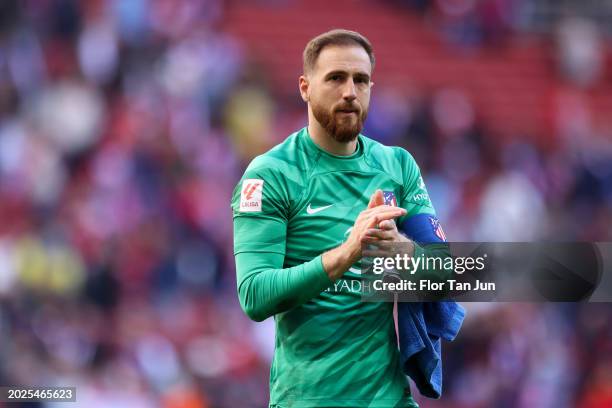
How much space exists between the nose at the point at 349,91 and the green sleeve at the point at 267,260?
1.06ft

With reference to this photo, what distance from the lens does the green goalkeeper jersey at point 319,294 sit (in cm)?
367

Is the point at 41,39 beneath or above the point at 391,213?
above

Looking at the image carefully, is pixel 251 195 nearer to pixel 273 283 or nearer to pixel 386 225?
pixel 273 283

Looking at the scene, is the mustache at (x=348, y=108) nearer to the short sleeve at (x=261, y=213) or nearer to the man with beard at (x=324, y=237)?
the man with beard at (x=324, y=237)

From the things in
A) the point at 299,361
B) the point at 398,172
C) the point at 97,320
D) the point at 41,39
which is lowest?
the point at 299,361

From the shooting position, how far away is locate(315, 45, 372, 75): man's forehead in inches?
148

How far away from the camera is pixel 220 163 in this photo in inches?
414

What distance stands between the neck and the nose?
0.16 meters

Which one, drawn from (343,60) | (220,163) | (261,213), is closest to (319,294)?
(261,213)

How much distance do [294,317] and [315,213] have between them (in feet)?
1.07

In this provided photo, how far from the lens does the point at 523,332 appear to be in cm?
970

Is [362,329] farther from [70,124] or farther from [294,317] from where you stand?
[70,124]

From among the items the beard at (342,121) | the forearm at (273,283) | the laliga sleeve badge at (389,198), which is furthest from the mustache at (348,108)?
the forearm at (273,283)

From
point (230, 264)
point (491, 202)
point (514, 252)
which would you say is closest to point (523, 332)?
point (491, 202)
